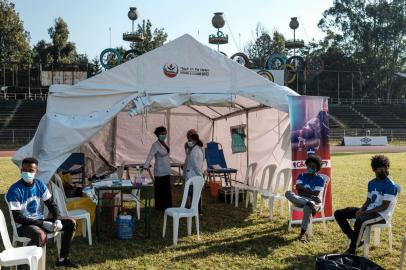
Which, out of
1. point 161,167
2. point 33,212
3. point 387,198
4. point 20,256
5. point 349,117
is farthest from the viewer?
point 349,117

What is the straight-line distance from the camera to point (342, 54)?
2051 inches

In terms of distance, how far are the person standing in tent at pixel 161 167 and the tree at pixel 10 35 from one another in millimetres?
37763

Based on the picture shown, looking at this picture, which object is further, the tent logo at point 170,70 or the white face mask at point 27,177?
the tent logo at point 170,70

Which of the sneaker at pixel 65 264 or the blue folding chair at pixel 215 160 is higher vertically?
the blue folding chair at pixel 215 160

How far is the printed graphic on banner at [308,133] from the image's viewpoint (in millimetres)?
7121

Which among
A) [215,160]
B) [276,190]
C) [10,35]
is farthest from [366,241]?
[10,35]

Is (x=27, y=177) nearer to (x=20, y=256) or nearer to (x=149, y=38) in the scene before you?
(x=20, y=256)

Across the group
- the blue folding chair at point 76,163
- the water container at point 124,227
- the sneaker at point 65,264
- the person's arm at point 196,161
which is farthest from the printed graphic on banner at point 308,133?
the blue folding chair at point 76,163

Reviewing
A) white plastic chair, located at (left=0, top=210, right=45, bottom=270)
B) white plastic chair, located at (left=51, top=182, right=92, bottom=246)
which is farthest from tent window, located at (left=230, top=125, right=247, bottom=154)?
white plastic chair, located at (left=0, top=210, right=45, bottom=270)

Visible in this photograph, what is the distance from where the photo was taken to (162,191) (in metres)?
8.00

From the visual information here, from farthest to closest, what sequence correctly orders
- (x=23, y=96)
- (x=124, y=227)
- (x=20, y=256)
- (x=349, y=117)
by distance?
(x=23, y=96) < (x=349, y=117) < (x=124, y=227) < (x=20, y=256)

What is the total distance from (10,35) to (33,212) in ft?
133

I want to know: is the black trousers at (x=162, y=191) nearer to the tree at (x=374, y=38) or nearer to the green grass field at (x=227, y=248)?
the green grass field at (x=227, y=248)

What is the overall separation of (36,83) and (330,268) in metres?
45.9
